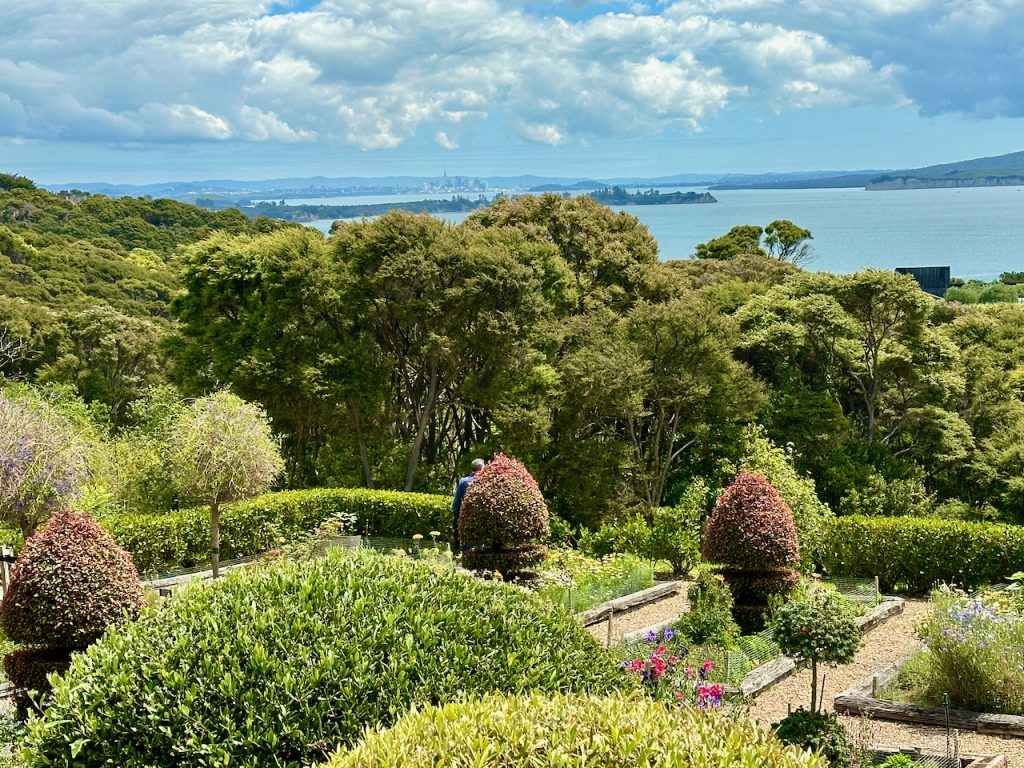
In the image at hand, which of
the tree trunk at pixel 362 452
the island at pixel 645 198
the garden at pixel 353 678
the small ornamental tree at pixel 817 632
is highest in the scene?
the island at pixel 645 198

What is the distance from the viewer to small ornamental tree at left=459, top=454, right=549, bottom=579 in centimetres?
1214

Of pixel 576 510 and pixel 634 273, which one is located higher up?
pixel 634 273

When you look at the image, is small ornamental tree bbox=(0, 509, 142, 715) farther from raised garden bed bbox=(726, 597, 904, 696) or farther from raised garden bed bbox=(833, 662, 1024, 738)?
raised garden bed bbox=(833, 662, 1024, 738)

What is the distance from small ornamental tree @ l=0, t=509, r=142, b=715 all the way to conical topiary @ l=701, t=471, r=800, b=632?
252 inches

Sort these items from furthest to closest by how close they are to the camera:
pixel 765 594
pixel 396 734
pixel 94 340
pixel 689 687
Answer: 1. pixel 94 340
2. pixel 765 594
3. pixel 689 687
4. pixel 396 734

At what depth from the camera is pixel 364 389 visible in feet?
74.2

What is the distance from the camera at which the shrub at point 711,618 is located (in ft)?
35.2

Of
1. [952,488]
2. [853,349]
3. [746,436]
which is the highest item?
[853,349]

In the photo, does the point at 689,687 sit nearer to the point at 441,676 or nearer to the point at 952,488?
the point at 441,676

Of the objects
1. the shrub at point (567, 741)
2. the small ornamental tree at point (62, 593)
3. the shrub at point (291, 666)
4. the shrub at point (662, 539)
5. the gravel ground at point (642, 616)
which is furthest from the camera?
the shrub at point (662, 539)

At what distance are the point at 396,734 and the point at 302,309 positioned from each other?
19412 millimetres

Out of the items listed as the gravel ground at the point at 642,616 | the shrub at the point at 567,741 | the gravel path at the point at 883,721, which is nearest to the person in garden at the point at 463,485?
the gravel ground at the point at 642,616

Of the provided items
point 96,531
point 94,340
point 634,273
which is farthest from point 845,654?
point 94,340

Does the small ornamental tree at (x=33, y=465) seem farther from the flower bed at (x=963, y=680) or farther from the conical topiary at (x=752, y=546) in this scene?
the flower bed at (x=963, y=680)
